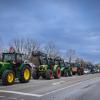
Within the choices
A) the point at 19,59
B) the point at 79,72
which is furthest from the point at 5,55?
the point at 79,72

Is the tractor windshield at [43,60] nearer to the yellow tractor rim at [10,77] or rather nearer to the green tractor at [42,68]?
the green tractor at [42,68]

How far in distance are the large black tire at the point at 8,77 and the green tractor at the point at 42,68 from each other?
1029 centimetres

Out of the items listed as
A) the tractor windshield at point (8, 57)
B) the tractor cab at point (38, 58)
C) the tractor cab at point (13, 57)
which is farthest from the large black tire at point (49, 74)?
the tractor windshield at point (8, 57)

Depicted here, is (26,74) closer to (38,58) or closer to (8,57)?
(8,57)

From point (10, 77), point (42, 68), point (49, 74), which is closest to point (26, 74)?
point (10, 77)

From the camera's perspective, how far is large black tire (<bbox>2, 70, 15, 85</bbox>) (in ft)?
76.6

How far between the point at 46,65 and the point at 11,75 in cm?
1224

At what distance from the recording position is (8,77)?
23875 mm

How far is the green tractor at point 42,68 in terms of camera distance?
35.1 meters

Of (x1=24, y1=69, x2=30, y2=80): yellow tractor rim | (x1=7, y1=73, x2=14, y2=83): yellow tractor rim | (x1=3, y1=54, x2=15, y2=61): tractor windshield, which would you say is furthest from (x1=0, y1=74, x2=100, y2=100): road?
(x1=3, y1=54, x2=15, y2=61): tractor windshield

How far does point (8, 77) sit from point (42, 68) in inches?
473

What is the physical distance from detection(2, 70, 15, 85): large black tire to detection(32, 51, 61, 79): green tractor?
1029 cm

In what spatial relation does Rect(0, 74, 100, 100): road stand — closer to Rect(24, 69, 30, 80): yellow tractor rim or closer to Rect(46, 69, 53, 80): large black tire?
Rect(24, 69, 30, 80): yellow tractor rim

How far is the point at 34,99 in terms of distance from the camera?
1516 centimetres
